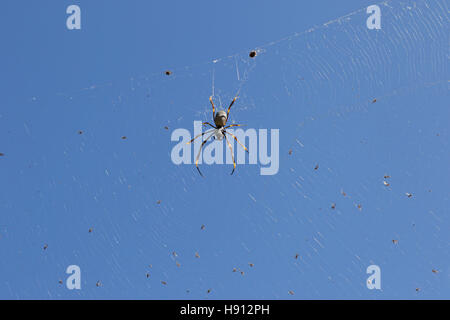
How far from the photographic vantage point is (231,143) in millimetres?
8711

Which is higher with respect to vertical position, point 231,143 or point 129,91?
point 129,91

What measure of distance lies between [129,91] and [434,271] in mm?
6782

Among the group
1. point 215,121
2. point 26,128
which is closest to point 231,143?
point 215,121

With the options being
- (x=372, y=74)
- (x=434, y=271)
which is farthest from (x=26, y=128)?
(x=434, y=271)

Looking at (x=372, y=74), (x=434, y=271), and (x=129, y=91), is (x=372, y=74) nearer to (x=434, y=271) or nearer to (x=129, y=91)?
(x=434, y=271)

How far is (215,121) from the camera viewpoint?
8602mm
